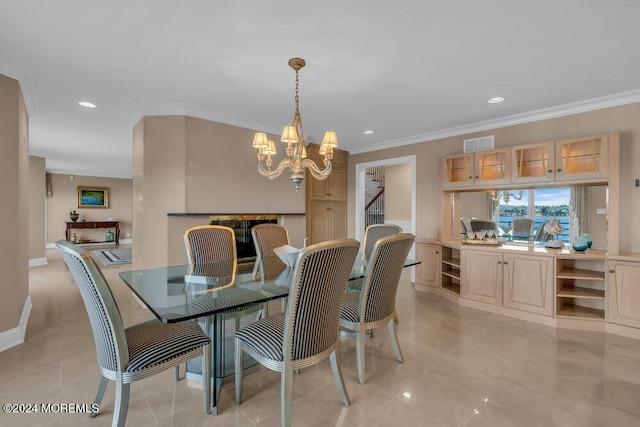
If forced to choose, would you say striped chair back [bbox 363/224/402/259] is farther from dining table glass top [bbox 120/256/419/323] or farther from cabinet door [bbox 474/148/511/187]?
cabinet door [bbox 474/148/511/187]

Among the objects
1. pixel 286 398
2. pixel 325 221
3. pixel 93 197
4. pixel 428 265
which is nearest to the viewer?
pixel 286 398

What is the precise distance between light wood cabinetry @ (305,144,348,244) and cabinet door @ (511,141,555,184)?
2873 millimetres

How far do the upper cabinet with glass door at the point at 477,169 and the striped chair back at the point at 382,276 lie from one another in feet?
7.64

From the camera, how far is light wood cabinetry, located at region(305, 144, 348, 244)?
208 inches

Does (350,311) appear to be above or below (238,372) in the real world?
above

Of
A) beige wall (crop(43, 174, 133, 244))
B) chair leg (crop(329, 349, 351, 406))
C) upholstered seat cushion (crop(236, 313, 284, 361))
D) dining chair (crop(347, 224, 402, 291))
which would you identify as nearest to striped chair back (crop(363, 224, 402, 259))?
dining chair (crop(347, 224, 402, 291))

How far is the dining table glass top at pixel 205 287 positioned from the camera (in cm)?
161

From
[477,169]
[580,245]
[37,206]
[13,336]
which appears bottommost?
[13,336]

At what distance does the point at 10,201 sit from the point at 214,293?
233cm

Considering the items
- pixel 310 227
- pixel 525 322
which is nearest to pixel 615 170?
pixel 525 322

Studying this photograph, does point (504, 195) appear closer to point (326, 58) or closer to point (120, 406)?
point (326, 58)

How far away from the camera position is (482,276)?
12.0ft

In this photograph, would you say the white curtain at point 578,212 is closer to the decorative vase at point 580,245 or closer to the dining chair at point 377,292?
the decorative vase at point 580,245

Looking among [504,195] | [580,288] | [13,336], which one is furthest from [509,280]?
[13,336]
